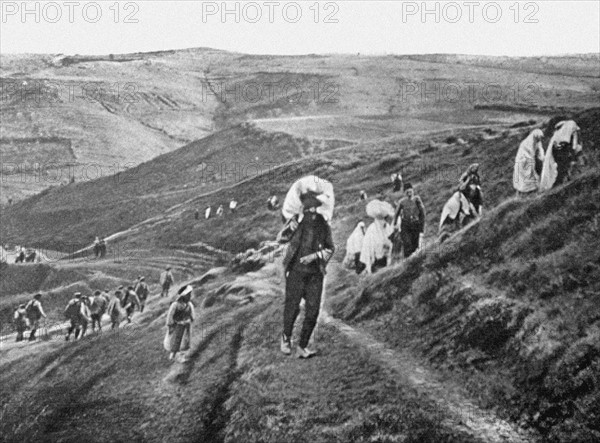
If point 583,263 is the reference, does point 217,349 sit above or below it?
below

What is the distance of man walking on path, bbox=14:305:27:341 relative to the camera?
15.5 meters

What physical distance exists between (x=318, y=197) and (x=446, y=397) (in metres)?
4.17

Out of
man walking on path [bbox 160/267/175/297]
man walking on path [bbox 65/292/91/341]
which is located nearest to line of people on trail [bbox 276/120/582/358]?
man walking on path [bbox 160/267/175/297]

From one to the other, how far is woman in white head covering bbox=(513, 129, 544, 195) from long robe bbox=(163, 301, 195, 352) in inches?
221

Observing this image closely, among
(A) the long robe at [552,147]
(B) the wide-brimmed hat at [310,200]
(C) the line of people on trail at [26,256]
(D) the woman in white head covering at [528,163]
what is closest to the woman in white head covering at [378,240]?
(B) the wide-brimmed hat at [310,200]

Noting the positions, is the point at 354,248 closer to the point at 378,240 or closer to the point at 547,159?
the point at 378,240

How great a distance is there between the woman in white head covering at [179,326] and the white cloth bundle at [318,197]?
2.49 metres

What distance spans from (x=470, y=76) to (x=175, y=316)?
22.0 meters

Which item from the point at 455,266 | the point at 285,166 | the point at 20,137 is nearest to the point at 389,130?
the point at 285,166

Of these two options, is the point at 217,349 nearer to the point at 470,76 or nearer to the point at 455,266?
the point at 455,266

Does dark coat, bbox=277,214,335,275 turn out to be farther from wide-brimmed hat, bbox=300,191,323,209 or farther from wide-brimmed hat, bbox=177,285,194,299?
wide-brimmed hat, bbox=177,285,194,299

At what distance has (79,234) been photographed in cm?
1989

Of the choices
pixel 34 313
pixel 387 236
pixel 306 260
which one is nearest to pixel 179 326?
pixel 306 260

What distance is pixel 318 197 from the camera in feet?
37.6
